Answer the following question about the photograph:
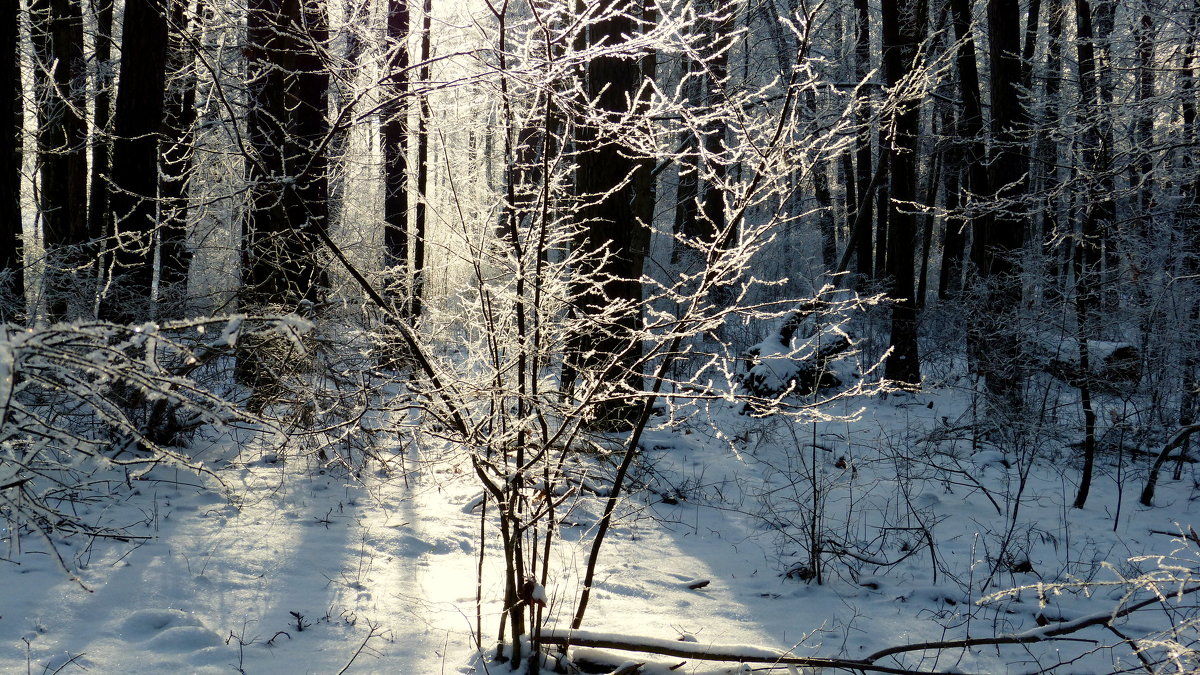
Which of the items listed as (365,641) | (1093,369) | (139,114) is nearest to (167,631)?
(365,641)

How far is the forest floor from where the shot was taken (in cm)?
302

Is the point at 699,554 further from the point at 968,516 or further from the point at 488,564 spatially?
the point at 968,516

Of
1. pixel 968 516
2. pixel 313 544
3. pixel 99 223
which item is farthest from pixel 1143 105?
pixel 99 223

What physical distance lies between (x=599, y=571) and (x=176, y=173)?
22.2 ft

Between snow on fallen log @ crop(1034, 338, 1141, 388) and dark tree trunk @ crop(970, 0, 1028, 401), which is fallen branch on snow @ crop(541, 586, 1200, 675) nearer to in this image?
snow on fallen log @ crop(1034, 338, 1141, 388)

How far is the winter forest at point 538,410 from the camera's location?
8.51ft

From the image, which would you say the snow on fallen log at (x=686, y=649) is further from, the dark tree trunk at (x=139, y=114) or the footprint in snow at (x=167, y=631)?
the dark tree trunk at (x=139, y=114)

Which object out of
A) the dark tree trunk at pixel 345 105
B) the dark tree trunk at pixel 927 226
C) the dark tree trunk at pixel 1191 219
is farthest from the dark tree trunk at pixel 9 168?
the dark tree trunk at pixel 927 226

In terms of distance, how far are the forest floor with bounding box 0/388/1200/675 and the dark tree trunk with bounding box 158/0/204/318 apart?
1.13m

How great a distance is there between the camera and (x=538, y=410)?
2.61 metres

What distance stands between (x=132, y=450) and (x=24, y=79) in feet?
25.1

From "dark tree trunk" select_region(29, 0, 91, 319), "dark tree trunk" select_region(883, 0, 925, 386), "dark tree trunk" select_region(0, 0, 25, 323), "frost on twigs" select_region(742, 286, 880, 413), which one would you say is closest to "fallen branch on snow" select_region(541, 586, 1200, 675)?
"dark tree trunk" select_region(0, 0, 25, 323)

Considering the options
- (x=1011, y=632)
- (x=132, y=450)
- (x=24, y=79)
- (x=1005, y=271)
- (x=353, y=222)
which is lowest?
(x=1011, y=632)

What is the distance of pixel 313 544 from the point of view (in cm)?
417
